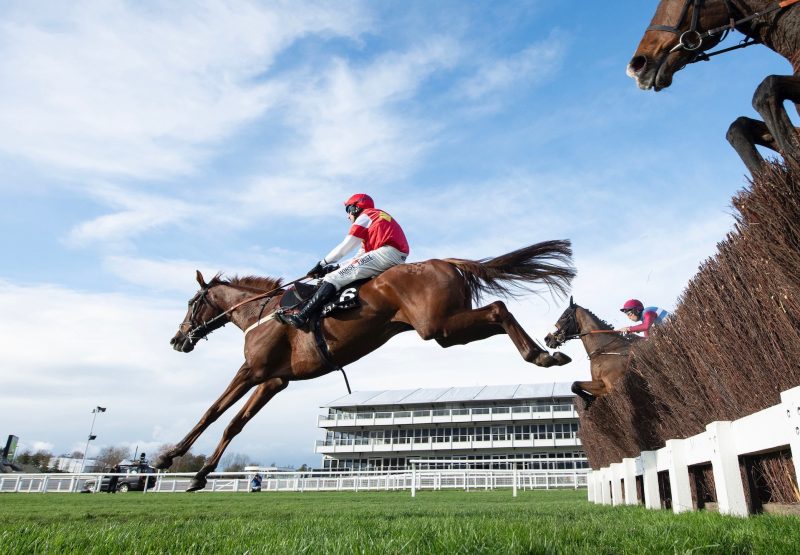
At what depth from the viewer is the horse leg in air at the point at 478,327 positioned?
568 centimetres

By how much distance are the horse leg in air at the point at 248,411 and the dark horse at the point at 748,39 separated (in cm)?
540

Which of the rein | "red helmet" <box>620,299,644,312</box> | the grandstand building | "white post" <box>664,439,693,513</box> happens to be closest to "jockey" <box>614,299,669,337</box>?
"red helmet" <box>620,299,644,312</box>

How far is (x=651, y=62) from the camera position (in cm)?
462

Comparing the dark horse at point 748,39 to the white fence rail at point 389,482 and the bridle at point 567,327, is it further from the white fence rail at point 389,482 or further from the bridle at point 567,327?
the white fence rail at point 389,482

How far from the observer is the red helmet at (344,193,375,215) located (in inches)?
281

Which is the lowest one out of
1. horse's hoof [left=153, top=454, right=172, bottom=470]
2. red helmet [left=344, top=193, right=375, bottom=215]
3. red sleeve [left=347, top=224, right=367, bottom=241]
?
horse's hoof [left=153, top=454, right=172, bottom=470]

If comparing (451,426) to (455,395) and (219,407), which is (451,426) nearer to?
(455,395)

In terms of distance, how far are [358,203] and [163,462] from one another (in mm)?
3855

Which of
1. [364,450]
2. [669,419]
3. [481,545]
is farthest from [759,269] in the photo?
[364,450]

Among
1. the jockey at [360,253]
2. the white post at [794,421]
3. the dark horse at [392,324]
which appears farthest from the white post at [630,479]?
the white post at [794,421]

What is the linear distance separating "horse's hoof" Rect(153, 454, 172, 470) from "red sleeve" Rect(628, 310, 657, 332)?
26.7ft

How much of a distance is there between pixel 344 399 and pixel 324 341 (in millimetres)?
66673

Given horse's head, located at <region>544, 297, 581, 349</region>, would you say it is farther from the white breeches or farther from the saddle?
the saddle

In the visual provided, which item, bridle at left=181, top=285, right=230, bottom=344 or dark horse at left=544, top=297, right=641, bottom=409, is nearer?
bridle at left=181, top=285, right=230, bottom=344
